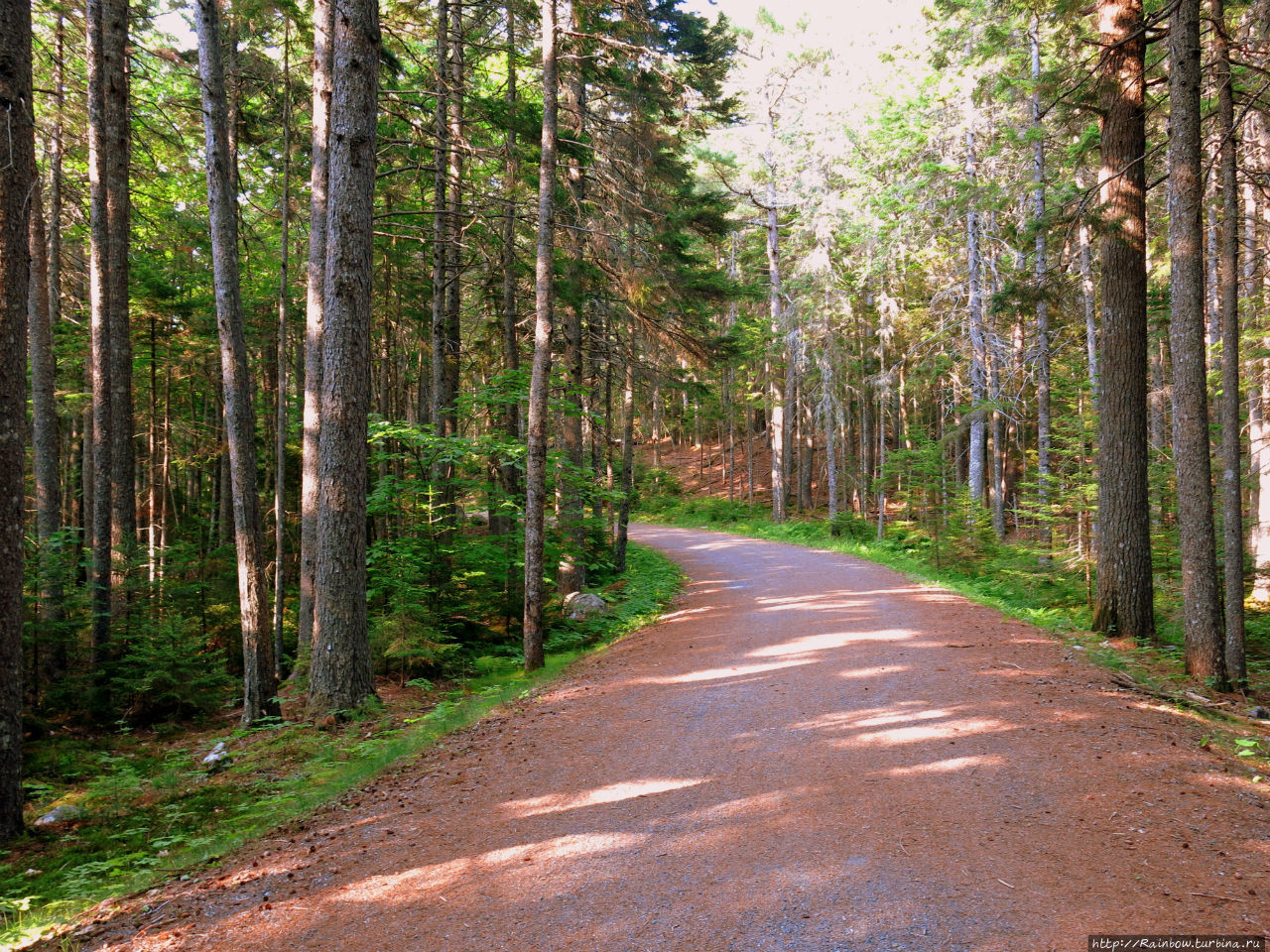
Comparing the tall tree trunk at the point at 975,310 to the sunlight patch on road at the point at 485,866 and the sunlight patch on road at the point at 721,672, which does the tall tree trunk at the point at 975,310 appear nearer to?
the sunlight patch on road at the point at 721,672

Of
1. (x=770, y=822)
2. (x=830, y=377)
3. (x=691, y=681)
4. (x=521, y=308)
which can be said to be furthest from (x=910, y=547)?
(x=770, y=822)

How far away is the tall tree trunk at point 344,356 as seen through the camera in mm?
7812

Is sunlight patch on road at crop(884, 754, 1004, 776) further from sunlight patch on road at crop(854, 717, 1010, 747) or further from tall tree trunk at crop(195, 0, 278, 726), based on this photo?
tall tree trunk at crop(195, 0, 278, 726)

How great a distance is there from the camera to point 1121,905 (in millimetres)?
3395

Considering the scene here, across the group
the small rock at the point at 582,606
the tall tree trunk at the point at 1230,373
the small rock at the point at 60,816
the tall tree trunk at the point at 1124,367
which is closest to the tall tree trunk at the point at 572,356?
the small rock at the point at 582,606

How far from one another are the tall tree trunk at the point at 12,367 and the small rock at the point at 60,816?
0.34 meters

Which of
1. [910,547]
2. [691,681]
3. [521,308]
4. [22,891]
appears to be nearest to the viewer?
[22,891]

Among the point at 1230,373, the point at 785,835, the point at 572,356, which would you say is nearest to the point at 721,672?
the point at 785,835

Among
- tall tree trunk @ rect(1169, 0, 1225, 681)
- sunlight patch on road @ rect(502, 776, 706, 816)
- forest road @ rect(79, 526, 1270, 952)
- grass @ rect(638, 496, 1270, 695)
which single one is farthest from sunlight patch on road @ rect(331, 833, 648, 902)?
tall tree trunk @ rect(1169, 0, 1225, 681)

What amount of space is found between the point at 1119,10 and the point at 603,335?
1103cm

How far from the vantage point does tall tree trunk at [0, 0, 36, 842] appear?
502 centimetres

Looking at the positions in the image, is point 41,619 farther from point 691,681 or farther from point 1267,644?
point 1267,644

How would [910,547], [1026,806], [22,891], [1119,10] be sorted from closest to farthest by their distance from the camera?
1. [22,891]
2. [1026,806]
3. [1119,10]
4. [910,547]

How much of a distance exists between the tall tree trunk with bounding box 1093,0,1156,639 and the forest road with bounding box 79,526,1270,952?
2.48m
